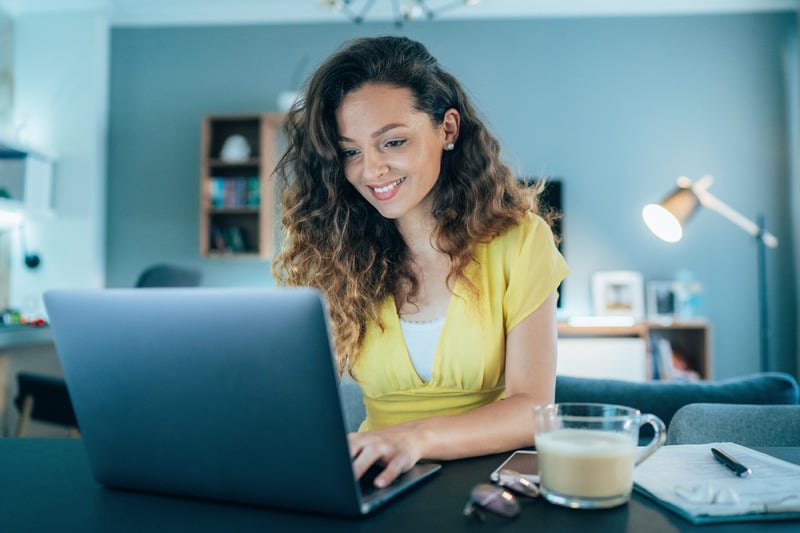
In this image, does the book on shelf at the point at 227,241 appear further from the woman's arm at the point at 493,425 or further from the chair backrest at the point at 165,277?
the woman's arm at the point at 493,425

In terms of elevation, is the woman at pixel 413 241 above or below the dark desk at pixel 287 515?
above

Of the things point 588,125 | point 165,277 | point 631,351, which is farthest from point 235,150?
point 631,351

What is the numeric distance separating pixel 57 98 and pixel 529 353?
4.31 meters

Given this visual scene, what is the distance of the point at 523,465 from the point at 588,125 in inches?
154

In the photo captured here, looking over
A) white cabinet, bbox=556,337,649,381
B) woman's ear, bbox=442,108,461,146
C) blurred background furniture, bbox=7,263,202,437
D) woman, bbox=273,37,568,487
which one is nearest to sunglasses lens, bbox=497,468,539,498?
woman, bbox=273,37,568,487

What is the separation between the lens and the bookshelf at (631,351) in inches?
151

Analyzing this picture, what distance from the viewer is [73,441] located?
990mm

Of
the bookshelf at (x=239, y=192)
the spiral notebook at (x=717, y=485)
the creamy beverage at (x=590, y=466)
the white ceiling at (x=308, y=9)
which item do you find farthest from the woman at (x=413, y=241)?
the white ceiling at (x=308, y=9)

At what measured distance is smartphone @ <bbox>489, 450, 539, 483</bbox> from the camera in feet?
2.38

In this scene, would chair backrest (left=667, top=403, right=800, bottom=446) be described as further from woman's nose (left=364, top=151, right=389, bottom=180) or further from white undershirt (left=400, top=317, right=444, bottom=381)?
woman's nose (left=364, top=151, right=389, bottom=180)

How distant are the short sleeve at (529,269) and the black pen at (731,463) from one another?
17.1 inches

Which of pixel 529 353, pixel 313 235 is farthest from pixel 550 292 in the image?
pixel 313 235

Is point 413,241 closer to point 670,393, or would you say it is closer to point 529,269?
point 529,269

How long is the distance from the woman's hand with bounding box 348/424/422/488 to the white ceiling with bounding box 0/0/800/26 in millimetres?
3971
